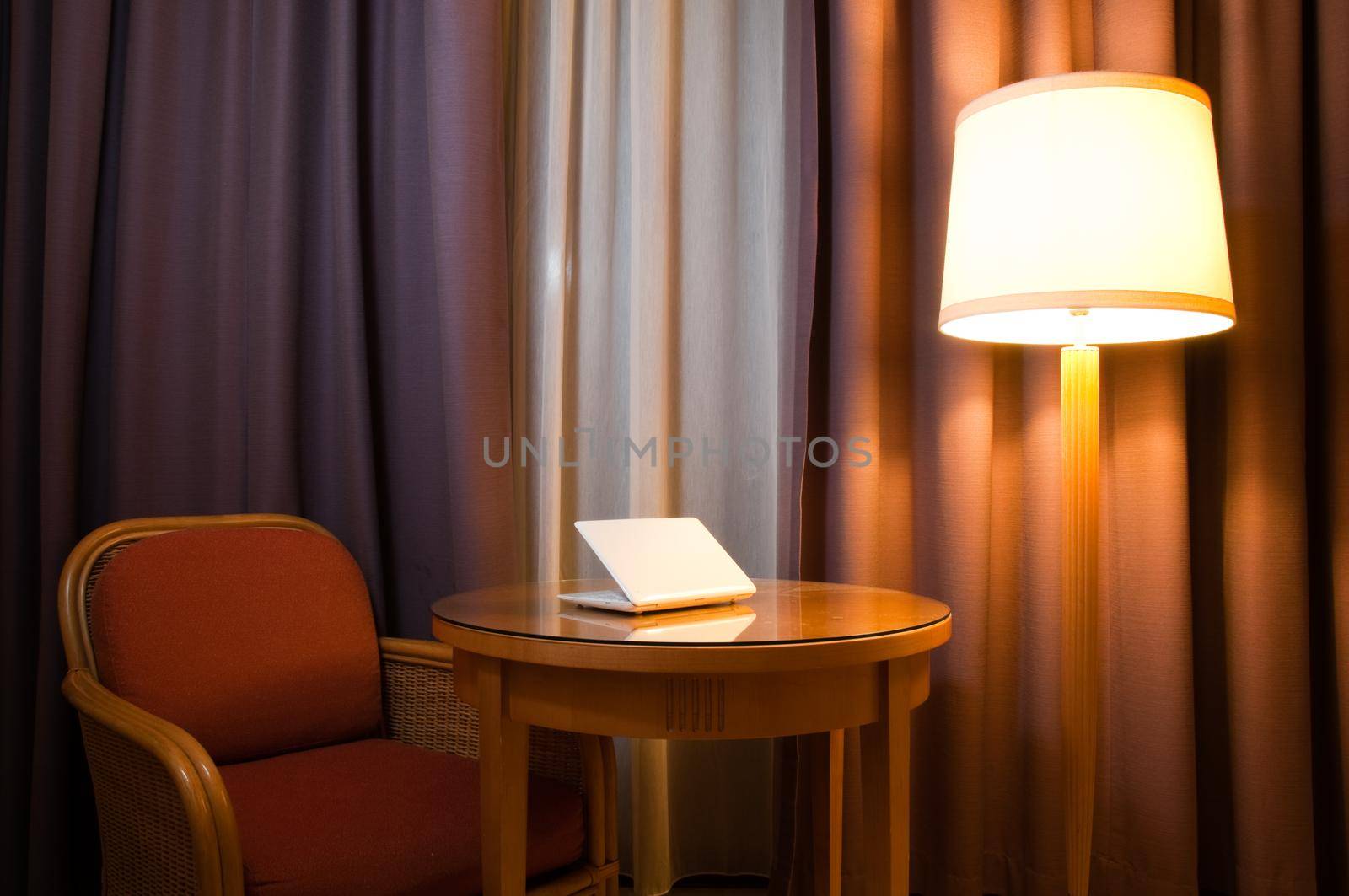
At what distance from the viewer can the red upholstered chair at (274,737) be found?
1.31m

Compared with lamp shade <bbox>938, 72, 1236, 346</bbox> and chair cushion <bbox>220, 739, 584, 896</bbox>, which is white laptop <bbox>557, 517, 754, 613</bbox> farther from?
lamp shade <bbox>938, 72, 1236, 346</bbox>

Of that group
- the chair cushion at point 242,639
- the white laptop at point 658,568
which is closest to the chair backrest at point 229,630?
the chair cushion at point 242,639

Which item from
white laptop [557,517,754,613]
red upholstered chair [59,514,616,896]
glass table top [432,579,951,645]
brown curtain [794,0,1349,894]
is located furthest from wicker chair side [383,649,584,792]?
brown curtain [794,0,1349,894]

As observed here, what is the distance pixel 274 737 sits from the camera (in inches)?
67.5

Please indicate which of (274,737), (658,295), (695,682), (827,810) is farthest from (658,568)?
(658,295)

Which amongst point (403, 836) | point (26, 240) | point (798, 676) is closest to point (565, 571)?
point (403, 836)

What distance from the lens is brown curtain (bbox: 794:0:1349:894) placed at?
1.78 metres

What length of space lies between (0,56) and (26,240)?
0.36 m

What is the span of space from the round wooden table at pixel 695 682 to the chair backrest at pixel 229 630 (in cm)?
42

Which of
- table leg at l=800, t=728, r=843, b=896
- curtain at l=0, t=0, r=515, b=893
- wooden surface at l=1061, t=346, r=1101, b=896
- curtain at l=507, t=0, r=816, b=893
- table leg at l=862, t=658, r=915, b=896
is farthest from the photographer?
curtain at l=507, t=0, r=816, b=893

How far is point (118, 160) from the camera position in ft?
6.71

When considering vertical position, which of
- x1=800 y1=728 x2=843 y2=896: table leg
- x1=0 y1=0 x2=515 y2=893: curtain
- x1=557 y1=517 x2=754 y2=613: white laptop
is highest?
x1=0 y1=0 x2=515 y2=893: curtain

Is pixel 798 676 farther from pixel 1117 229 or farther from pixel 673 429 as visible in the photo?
pixel 673 429

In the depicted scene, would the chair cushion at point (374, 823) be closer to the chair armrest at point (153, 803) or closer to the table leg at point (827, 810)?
the chair armrest at point (153, 803)
